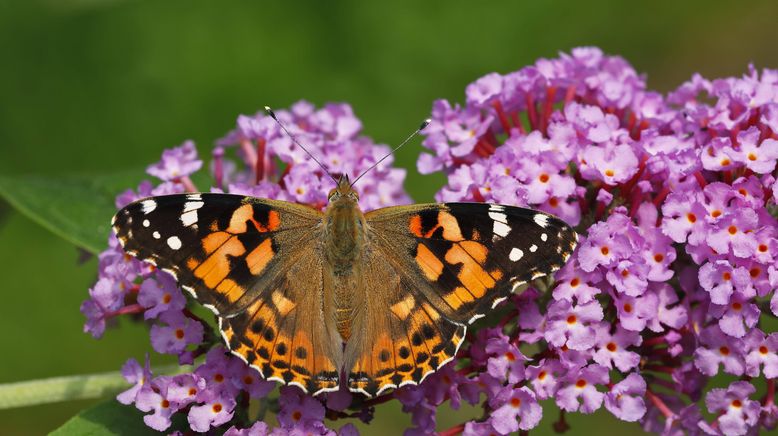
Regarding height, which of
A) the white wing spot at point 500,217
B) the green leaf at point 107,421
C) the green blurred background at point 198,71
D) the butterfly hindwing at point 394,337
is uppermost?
the green blurred background at point 198,71

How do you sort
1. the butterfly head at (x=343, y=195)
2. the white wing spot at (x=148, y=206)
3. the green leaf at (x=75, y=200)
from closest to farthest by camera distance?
the white wing spot at (x=148, y=206)
the butterfly head at (x=343, y=195)
the green leaf at (x=75, y=200)

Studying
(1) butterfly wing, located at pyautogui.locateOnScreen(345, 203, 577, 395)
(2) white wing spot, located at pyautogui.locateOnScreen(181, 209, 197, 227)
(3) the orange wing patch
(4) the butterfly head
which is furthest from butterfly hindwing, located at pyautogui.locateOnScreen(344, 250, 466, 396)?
(2) white wing spot, located at pyautogui.locateOnScreen(181, 209, 197, 227)

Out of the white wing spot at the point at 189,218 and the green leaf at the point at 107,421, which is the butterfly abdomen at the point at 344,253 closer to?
the white wing spot at the point at 189,218

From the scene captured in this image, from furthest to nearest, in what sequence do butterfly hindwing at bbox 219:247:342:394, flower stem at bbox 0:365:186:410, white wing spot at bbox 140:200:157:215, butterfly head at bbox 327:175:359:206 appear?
1. flower stem at bbox 0:365:186:410
2. butterfly head at bbox 327:175:359:206
3. white wing spot at bbox 140:200:157:215
4. butterfly hindwing at bbox 219:247:342:394

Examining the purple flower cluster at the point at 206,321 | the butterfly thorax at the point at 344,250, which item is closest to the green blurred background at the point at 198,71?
the purple flower cluster at the point at 206,321

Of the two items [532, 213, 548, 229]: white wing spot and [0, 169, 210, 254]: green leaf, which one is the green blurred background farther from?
[532, 213, 548, 229]: white wing spot

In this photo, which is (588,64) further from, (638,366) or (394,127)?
(394,127)

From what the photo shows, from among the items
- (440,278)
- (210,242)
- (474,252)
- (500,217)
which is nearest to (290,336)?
(210,242)
